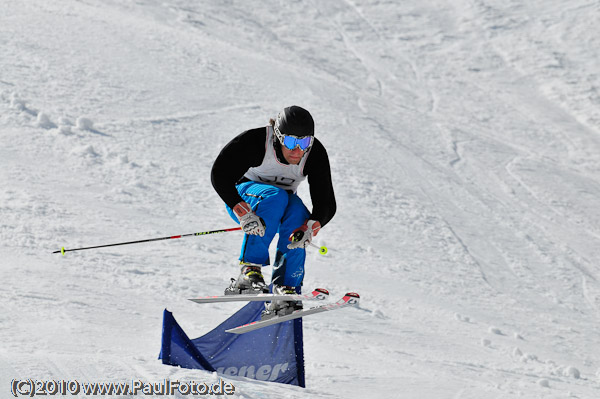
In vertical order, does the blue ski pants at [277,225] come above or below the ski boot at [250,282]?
above

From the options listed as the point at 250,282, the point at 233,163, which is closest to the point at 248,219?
the point at 233,163

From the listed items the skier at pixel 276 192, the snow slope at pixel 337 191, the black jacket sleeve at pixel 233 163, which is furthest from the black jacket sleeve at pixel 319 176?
the snow slope at pixel 337 191

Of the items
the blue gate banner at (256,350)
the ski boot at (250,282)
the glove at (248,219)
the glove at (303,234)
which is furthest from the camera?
the blue gate banner at (256,350)

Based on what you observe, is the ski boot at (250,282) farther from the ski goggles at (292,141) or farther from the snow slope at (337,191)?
the ski goggles at (292,141)

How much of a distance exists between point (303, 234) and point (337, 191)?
22.7ft

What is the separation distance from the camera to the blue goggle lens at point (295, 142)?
5.36 metres

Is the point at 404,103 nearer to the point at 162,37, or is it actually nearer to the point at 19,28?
the point at 162,37

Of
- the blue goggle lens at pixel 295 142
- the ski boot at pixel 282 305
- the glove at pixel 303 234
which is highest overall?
the blue goggle lens at pixel 295 142

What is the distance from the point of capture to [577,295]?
11312mm

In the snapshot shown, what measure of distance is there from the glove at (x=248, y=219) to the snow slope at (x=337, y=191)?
1.04 m

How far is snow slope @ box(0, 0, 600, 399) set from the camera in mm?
7191

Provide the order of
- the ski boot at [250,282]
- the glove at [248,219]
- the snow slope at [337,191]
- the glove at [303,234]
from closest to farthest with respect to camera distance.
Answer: the glove at [248,219], the glove at [303,234], the ski boot at [250,282], the snow slope at [337,191]

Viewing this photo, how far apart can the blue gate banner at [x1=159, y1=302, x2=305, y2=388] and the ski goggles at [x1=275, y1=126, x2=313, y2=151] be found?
4.20 ft

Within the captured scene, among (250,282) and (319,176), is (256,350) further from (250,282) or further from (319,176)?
(319,176)
